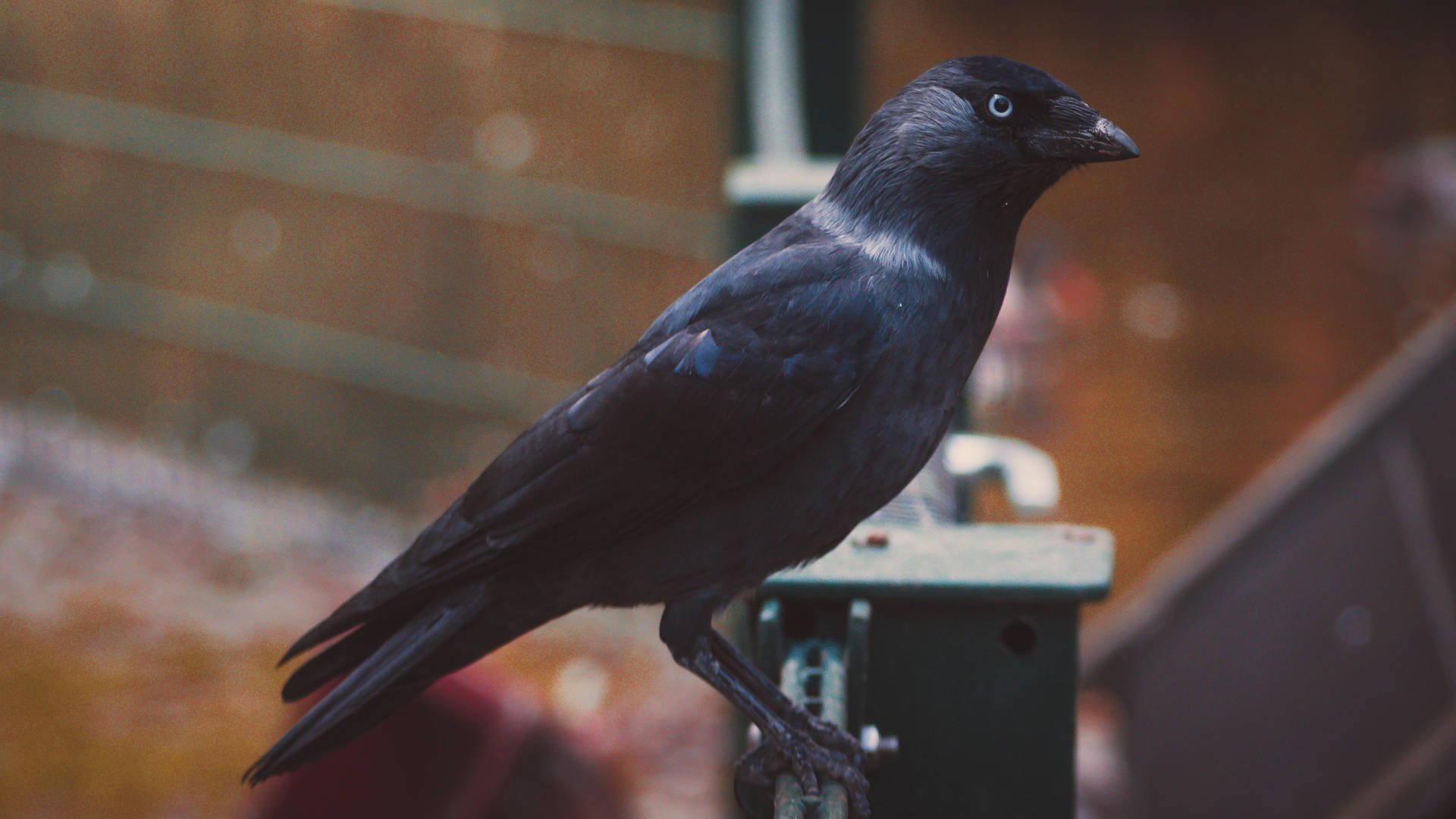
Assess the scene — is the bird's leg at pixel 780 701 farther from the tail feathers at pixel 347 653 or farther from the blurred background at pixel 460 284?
the blurred background at pixel 460 284

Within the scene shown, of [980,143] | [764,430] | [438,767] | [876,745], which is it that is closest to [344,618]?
[764,430]

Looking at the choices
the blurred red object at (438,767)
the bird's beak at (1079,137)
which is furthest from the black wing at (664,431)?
the blurred red object at (438,767)

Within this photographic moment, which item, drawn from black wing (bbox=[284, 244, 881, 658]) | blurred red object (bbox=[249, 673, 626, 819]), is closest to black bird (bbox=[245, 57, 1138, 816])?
black wing (bbox=[284, 244, 881, 658])

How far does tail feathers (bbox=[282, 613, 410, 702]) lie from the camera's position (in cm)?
166

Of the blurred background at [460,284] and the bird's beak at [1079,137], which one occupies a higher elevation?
the blurred background at [460,284]

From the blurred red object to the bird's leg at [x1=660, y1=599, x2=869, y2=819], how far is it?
0.91m

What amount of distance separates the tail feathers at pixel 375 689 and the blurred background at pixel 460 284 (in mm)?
1930

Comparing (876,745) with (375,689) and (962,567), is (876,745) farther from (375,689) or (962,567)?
(375,689)

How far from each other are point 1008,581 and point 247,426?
482cm

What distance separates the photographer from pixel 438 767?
8.35 feet

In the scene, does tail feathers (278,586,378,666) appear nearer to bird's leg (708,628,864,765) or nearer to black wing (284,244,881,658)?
black wing (284,244,881,658)

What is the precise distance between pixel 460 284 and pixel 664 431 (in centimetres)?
370

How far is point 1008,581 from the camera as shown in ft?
4.81

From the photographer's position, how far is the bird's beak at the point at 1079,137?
149 centimetres
